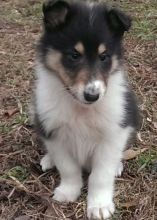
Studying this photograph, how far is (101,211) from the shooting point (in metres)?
4.18

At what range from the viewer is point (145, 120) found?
17.6ft

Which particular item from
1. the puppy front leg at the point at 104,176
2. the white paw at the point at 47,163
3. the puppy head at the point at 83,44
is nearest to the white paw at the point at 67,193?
the puppy front leg at the point at 104,176

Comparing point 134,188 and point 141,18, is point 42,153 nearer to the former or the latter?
point 134,188

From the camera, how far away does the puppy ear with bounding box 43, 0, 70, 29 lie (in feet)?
12.9

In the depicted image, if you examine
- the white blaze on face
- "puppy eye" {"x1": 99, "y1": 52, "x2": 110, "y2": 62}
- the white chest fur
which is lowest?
the white chest fur

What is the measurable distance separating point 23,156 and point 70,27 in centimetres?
146

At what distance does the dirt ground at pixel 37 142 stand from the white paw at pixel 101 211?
0.18 feet

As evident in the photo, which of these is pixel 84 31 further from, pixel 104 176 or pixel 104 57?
pixel 104 176

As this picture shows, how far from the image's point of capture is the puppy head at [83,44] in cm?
385

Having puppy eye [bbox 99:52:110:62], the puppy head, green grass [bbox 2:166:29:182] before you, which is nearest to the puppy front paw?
green grass [bbox 2:166:29:182]

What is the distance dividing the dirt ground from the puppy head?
3.14ft

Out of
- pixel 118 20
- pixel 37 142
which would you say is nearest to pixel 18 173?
pixel 37 142

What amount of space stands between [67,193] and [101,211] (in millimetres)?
349

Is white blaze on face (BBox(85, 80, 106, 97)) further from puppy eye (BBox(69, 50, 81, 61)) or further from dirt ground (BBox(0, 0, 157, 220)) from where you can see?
dirt ground (BBox(0, 0, 157, 220))
